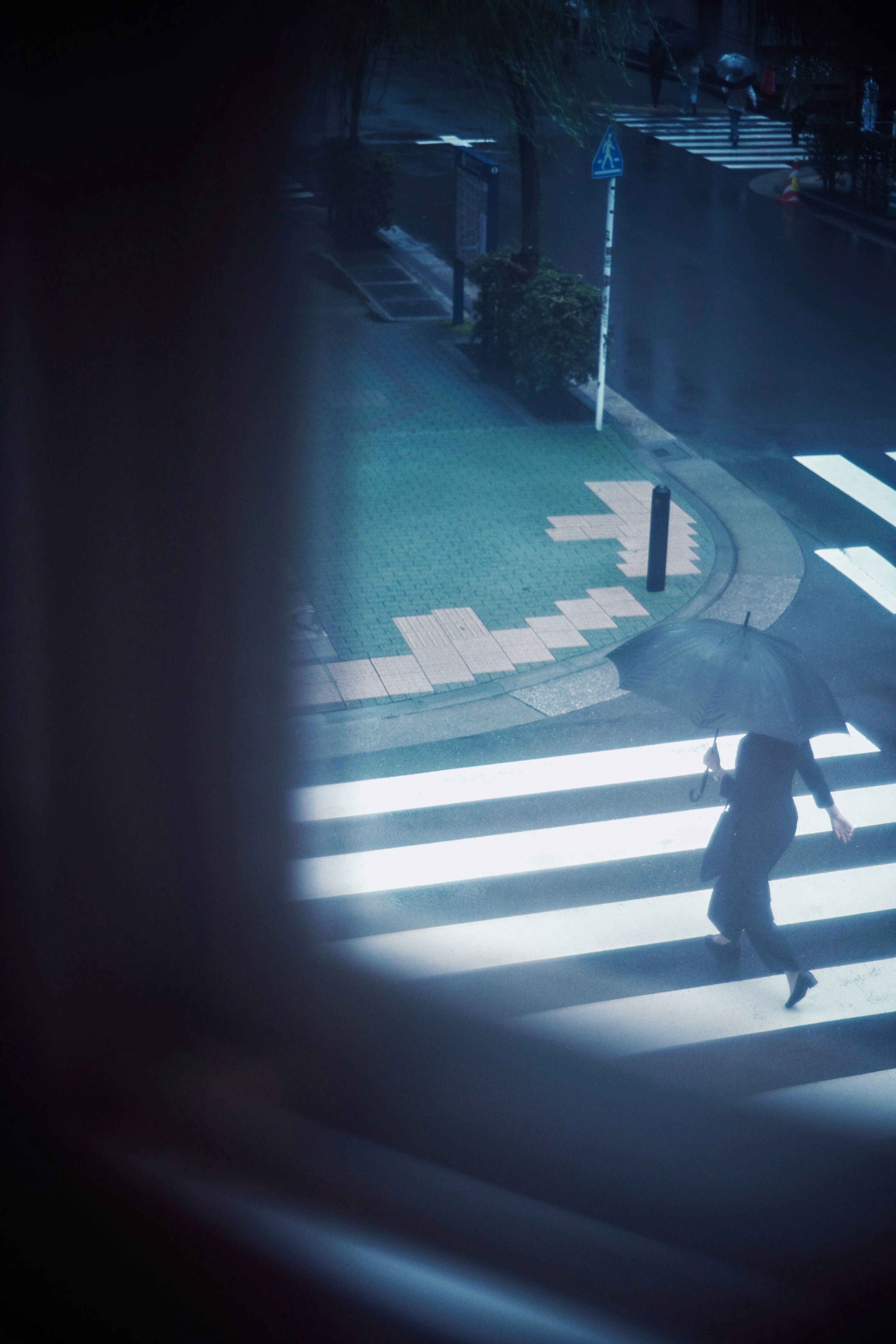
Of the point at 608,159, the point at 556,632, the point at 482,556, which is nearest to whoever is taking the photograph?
the point at 556,632

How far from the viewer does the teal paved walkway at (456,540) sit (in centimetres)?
789

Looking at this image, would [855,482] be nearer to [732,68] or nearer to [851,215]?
[851,215]

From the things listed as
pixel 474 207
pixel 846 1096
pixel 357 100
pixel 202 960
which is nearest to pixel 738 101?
pixel 357 100

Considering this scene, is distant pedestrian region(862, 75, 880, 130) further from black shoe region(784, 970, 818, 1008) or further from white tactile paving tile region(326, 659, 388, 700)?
white tactile paving tile region(326, 659, 388, 700)

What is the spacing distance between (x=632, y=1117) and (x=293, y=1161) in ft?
3.23

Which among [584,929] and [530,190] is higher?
[530,190]

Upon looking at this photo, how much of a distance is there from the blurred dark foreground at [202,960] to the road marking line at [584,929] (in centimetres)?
214

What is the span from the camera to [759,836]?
4.79 meters

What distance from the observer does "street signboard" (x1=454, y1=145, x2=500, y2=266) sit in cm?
1348

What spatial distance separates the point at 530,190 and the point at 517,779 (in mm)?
8349

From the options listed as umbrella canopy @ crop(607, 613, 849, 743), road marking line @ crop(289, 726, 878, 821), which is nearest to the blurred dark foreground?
umbrella canopy @ crop(607, 613, 849, 743)

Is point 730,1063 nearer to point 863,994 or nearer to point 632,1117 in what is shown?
point 863,994

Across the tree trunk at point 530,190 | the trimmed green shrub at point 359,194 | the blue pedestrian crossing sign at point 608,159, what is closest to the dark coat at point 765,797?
the blue pedestrian crossing sign at point 608,159

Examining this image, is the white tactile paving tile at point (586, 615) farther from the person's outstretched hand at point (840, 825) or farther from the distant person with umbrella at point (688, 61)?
the distant person with umbrella at point (688, 61)
